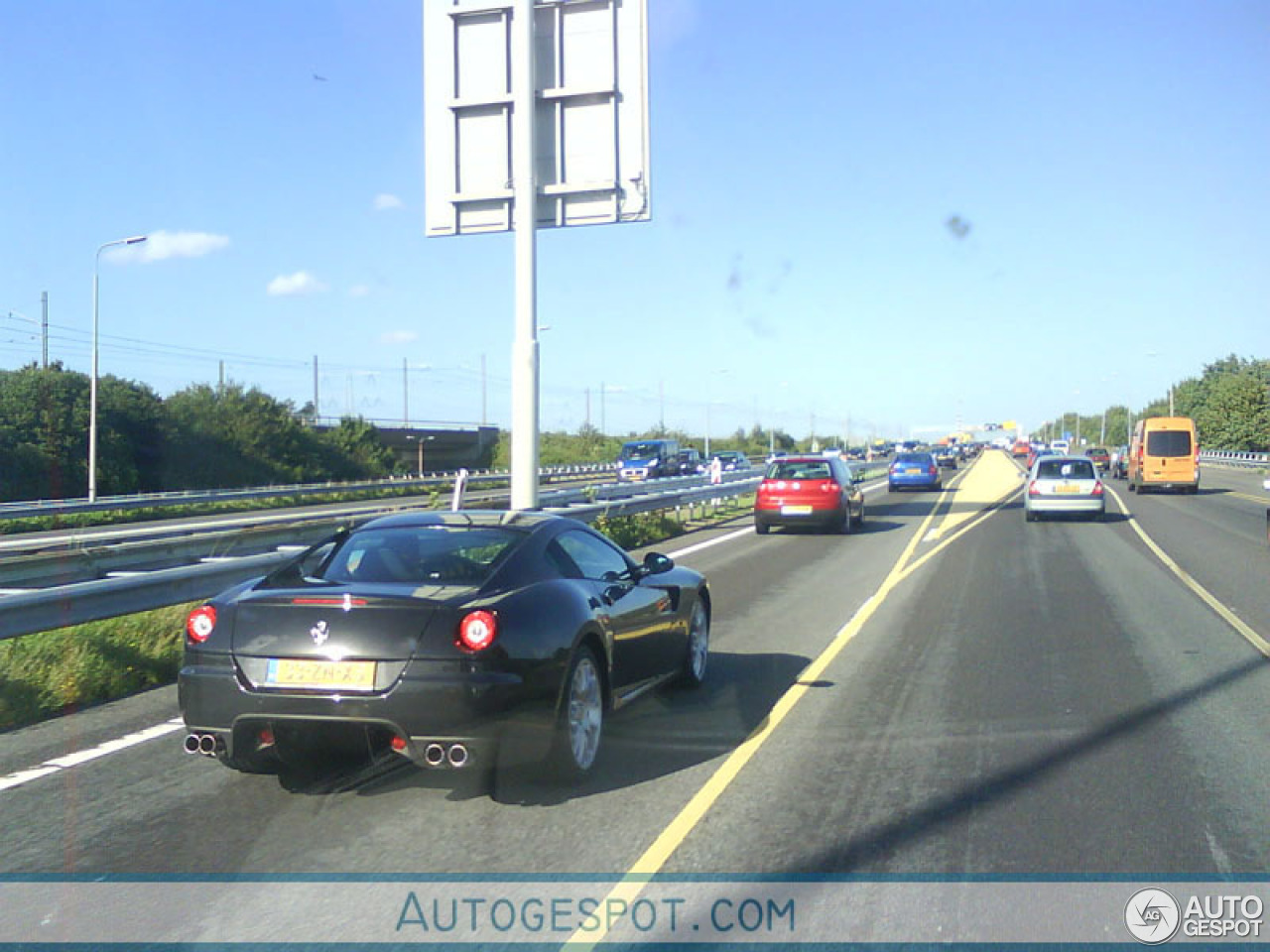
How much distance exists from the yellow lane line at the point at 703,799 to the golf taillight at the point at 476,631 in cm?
116

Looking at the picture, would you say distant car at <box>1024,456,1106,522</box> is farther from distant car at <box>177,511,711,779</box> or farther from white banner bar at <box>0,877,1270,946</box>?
white banner bar at <box>0,877,1270,946</box>

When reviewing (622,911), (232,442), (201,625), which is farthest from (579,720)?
(232,442)

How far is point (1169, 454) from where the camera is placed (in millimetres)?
40062

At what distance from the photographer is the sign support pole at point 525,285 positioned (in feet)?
48.0

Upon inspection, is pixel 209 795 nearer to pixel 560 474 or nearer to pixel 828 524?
pixel 828 524

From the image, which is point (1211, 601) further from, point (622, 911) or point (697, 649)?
point (622, 911)

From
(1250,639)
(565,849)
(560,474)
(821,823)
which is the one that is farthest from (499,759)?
(560,474)

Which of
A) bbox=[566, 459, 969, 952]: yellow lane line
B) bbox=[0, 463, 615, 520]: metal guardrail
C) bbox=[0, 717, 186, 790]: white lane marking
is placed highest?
bbox=[566, 459, 969, 952]: yellow lane line

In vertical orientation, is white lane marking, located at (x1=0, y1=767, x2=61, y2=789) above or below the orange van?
below

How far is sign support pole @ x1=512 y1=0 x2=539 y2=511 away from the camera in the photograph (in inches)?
575

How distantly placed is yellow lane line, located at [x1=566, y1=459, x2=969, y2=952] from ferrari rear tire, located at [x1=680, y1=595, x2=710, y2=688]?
64 centimetres

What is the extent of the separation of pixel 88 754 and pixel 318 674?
2.23m

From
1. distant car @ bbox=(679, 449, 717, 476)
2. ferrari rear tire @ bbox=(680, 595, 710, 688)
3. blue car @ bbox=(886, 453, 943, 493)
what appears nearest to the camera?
ferrari rear tire @ bbox=(680, 595, 710, 688)

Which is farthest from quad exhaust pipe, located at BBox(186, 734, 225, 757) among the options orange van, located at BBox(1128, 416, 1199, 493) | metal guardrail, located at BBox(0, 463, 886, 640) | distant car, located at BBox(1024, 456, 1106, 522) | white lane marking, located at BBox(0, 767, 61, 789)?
orange van, located at BBox(1128, 416, 1199, 493)
